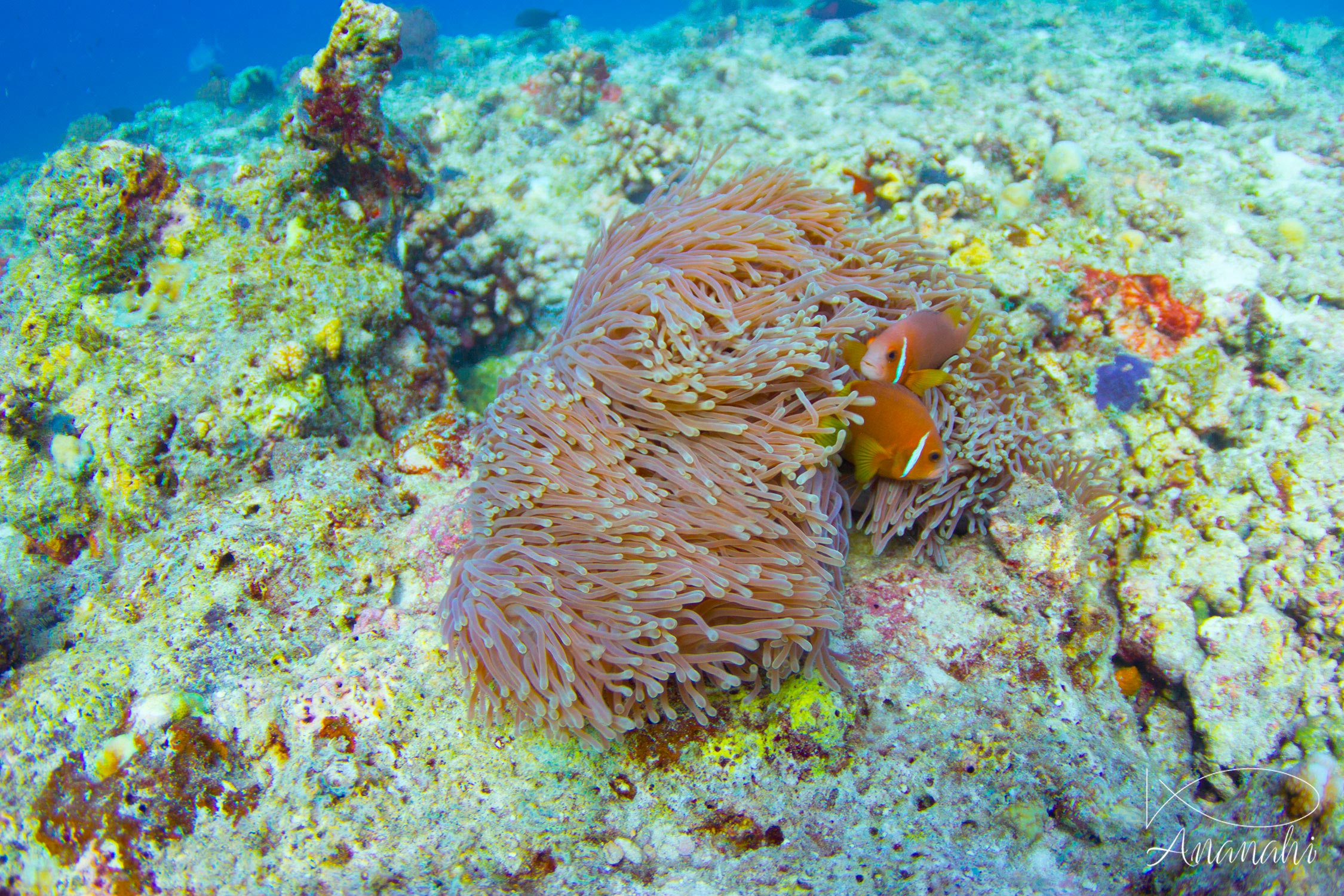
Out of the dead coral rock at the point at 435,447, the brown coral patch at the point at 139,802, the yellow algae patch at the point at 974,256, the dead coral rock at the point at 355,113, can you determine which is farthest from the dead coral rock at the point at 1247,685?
the dead coral rock at the point at 355,113

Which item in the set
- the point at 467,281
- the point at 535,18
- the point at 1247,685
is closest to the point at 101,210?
the point at 467,281

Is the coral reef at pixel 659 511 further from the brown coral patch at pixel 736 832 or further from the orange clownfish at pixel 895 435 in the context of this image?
the brown coral patch at pixel 736 832

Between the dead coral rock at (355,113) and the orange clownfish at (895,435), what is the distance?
10.9ft

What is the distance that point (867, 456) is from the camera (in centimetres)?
253

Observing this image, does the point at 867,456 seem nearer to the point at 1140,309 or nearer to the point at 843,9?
the point at 1140,309

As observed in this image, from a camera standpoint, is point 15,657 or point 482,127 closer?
point 15,657

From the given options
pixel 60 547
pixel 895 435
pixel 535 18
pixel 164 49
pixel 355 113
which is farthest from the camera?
pixel 164 49

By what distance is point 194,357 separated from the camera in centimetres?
321

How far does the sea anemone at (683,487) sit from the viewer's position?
2.17 meters

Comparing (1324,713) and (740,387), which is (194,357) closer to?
(740,387)

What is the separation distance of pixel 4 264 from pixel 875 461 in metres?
10.3

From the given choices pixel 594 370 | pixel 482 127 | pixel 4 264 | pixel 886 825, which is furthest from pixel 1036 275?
pixel 4 264

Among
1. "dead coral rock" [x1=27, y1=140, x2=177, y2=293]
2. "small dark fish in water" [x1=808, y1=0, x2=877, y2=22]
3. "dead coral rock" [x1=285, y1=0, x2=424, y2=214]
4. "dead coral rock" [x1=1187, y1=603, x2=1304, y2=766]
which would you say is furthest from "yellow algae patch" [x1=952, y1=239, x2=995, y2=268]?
"small dark fish in water" [x1=808, y1=0, x2=877, y2=22]

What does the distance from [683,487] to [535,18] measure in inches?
657
